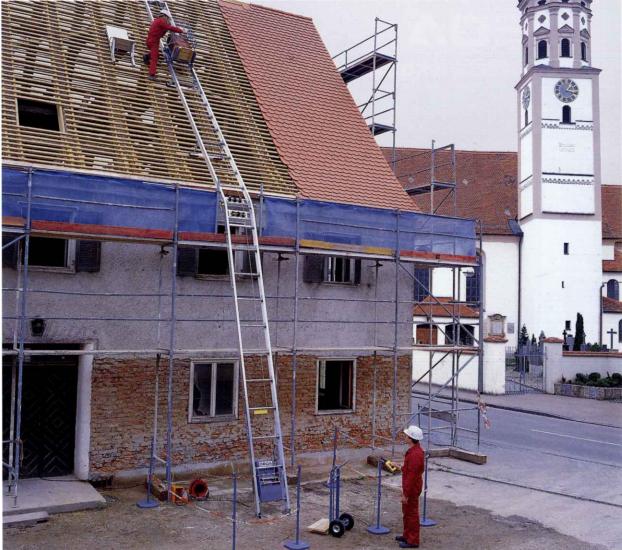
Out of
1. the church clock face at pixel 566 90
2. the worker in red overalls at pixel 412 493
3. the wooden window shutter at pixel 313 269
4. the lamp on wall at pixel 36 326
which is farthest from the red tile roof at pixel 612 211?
the lamp on wall at pixel 36 326

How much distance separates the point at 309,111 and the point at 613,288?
32.6m

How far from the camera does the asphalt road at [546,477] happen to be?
37.4 feet

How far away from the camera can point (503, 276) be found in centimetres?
4238

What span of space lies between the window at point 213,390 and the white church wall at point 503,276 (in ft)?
101

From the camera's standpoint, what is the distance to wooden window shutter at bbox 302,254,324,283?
47.1 ft

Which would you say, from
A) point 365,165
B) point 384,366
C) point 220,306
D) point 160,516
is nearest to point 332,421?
point 384,366

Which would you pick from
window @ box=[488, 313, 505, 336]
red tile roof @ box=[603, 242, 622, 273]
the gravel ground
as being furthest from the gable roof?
the gravel ground

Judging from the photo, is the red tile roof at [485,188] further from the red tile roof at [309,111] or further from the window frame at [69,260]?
the window frame at [69,260]

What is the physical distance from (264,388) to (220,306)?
1.87m

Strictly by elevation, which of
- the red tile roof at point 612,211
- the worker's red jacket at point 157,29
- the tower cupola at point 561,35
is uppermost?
the tower cupola at point 561,35

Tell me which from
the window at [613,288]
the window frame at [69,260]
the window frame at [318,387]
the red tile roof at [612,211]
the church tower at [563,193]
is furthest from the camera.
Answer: the red tile roof at [612,211]

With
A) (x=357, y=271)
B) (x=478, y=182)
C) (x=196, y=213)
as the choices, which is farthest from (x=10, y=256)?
(x=478, y=182)

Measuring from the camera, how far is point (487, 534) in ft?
33.8

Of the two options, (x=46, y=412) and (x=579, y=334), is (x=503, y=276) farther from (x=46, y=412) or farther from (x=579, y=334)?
(x=46, y=412)
